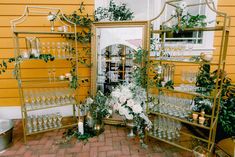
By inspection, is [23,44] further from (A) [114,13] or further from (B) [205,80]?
(B) [205,80]

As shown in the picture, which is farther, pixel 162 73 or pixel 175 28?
pixel 162 73

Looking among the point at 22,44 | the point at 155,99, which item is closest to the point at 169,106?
the point at 155,99

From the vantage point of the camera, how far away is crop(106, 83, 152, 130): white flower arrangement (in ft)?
8.92

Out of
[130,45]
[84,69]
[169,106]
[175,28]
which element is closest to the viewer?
[175,28]

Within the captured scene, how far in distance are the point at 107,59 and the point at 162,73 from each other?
1.07 meters

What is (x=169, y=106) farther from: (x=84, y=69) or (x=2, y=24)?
(x=2, y=24)

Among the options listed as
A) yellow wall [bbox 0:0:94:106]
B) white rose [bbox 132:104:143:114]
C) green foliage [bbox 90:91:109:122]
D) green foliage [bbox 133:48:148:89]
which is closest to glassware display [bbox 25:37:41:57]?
yellow wall [bbox 0:0:94:106]

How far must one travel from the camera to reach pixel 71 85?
3.00m

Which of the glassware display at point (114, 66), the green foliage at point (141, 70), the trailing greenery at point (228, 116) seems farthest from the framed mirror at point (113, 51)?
the trailing greenery at point (228, 116)

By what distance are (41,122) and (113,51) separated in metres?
1.73

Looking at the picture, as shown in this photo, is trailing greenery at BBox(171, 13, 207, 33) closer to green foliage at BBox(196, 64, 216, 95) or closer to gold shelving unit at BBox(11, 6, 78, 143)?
green foliage at BBox(196, 64, 216, 95)

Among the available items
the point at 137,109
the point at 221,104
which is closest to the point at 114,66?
the point at 137,109

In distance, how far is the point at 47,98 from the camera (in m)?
3.09

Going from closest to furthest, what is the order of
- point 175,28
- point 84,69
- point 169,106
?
point 175,28, point 169,106, point 84,69
